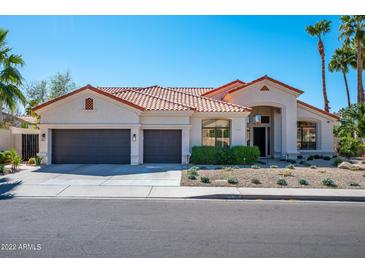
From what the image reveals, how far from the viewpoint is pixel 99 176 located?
456 inches

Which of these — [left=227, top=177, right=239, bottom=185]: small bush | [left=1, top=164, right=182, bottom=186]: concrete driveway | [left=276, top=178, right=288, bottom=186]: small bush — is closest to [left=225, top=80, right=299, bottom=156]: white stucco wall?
[left=1, top=164, right=182, bottom=186]: concrete driveway

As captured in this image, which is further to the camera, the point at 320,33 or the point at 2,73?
the point at 320,33

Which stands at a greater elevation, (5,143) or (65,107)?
(65,107)

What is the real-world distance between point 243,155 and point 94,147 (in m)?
9.51

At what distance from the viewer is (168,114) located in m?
16.0

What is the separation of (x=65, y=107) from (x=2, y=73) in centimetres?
428

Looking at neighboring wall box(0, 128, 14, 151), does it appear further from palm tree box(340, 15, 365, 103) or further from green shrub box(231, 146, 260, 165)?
palm tree box(340, 15, 365, 103)

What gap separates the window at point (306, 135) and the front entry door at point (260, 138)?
3.00 m

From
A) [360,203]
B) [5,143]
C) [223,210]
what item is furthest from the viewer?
[5,143]

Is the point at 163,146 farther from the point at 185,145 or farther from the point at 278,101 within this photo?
the point at 278,101

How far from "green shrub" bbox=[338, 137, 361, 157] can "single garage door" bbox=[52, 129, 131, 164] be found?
17849 mm

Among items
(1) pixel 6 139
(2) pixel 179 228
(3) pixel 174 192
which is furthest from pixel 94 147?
(2) pixel 179 228

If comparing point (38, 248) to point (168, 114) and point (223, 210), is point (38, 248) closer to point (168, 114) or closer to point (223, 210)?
point (223, 210)

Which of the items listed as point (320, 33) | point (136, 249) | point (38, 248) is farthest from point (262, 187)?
point (320, 33)
